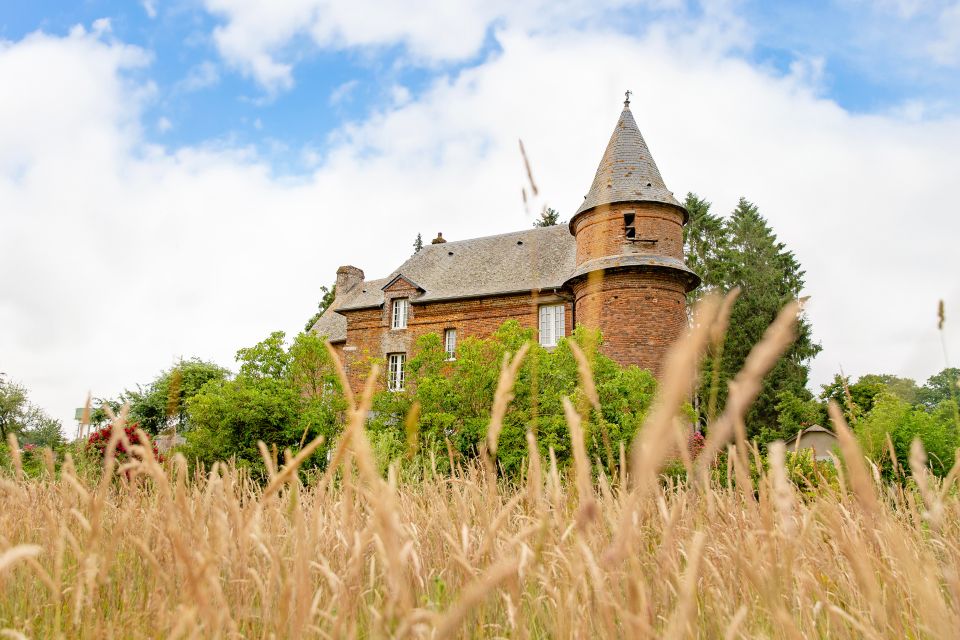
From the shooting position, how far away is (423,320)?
1102 inches

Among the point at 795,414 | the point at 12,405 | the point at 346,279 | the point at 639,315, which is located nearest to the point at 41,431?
the point at 12,405

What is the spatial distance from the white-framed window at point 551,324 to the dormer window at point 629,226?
374cm

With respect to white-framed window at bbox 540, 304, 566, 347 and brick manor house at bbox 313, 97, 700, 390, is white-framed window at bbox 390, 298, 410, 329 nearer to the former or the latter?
brick manor house at bbox 313, 97, 700, 390

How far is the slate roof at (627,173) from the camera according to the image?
23.7m

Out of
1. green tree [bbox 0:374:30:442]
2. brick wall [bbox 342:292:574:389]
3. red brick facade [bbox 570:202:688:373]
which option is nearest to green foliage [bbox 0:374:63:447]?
green tree [bbox 0:374:30:442]

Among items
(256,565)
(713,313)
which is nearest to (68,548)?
(256,565)

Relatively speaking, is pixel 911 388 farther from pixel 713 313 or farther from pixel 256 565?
pixel 256 565

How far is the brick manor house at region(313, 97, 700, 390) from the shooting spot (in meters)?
22.4

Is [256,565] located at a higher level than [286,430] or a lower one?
lower

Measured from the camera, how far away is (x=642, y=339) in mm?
22094

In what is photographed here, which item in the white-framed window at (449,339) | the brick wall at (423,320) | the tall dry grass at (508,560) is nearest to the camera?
the tall dry grass at (508,560)

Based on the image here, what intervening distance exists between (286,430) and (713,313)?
55.7 feet

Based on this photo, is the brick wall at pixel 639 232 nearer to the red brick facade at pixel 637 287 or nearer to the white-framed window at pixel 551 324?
the red brick facade at pixel 637 287

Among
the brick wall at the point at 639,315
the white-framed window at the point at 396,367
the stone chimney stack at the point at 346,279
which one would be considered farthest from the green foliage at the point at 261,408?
the stone chimney stack at the point at 346,279
